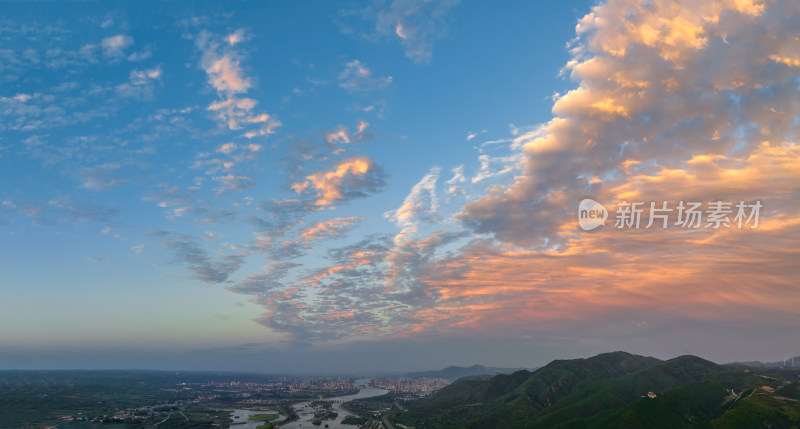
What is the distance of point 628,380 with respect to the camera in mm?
175500

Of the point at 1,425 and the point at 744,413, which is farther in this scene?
the point at 1,425

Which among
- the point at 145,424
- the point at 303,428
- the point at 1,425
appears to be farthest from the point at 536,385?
the point at 1,425

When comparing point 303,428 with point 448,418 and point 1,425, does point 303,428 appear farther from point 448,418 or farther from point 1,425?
point 1,425

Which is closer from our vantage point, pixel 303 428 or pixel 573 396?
pixel 573 396

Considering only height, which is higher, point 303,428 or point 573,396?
point 573,396

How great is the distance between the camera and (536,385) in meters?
200

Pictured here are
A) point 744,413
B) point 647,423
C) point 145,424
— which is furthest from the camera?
point 145,424

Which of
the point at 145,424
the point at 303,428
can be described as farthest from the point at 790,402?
the point at 145,424

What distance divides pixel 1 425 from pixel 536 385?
24264cm

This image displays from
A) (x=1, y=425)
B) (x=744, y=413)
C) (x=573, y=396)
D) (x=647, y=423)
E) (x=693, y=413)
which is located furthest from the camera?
(x=1, y=425)

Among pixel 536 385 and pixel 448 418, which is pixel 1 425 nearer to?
pixel 448 418

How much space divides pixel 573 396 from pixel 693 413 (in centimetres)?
4663

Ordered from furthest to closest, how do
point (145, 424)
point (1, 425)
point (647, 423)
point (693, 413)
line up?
point (145, 424) → point (1, 425) → point (693, 413) → point (647, 423)

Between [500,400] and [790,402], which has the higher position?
[790,402]
